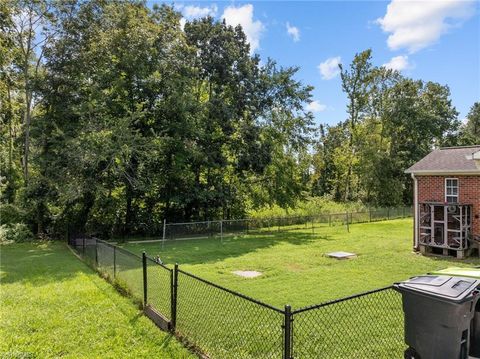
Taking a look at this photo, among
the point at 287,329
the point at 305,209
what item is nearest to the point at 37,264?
the point at 287,329

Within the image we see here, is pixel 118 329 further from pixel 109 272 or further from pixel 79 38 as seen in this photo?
pixel 79 38

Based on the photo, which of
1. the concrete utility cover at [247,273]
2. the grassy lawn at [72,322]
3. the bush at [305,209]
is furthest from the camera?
the bush at [305,209]

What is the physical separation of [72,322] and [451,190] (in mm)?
12324

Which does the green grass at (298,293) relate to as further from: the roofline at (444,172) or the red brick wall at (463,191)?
the roofline at (444,172)

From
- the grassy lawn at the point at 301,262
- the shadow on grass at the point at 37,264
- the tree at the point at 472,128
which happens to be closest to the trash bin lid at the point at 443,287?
the grassy lawn at the point at 301,262

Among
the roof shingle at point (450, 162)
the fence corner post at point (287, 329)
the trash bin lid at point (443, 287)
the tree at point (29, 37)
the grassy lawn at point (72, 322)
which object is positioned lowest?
the grassy lawn at point (72, 322)

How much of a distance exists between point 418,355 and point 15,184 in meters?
25.0

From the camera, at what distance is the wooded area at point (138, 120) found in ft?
53.4

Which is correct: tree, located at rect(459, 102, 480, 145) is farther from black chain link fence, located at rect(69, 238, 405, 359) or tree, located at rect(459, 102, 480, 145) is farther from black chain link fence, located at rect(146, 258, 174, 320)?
black chain link fence, located at rect(146, 258, 174, 320)

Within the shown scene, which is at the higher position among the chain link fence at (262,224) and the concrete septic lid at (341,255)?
the chain link fence at (262,224)

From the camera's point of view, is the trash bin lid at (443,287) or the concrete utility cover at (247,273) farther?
the concrete utility cover at (247,273)

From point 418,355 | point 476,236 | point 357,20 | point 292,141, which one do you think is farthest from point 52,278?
point 292,141

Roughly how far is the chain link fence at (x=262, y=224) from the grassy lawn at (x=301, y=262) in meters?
0.77

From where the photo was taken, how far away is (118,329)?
218 inches
